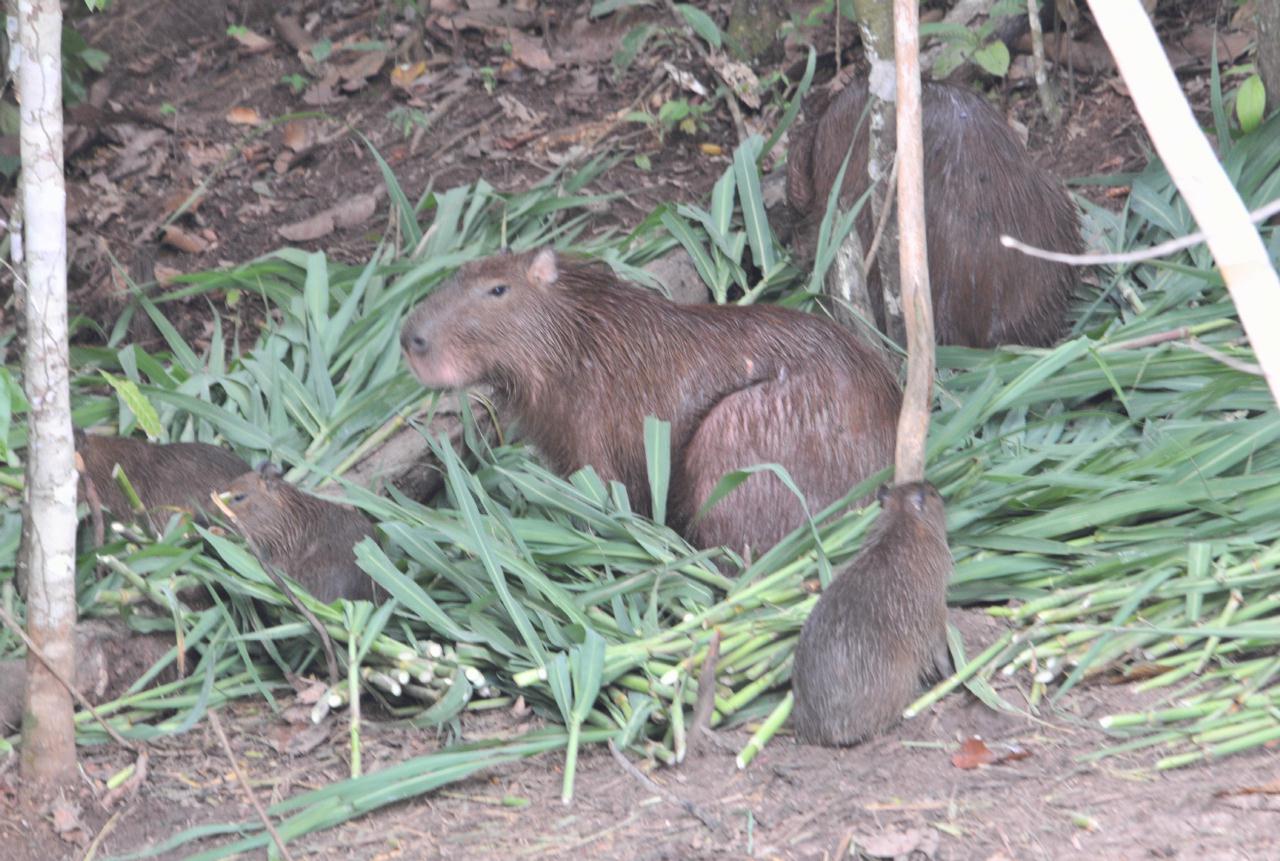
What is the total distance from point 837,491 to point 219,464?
5.89 feet

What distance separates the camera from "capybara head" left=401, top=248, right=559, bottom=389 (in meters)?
3.96

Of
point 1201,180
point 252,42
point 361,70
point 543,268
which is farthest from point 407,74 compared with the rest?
point 1201,180

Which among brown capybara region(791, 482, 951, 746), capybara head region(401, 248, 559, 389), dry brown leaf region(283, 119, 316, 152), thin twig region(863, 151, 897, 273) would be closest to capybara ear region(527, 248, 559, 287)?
capybara head region(401, 248, 559, 389)

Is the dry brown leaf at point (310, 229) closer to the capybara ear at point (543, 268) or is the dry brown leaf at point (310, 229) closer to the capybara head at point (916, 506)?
the capybara ear at point (543, 268)

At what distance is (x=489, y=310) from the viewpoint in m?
4.00

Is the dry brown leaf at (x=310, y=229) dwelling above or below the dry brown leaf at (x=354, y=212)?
below

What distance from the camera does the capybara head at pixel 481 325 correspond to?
13.0ft

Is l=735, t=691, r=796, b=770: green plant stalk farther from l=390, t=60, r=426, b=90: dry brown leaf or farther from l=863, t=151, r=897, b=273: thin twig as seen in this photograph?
l=390, t=60, r=426, b=90: dry brown leaf

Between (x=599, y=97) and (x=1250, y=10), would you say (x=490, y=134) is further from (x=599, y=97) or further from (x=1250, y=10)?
(x=1250, y=10)

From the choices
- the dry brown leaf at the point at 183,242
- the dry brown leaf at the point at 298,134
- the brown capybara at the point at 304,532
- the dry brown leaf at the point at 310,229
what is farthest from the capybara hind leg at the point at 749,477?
the dry brown leaf at the point at 298,134

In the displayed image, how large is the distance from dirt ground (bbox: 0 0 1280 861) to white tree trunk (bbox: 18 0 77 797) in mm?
142

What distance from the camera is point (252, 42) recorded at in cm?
705

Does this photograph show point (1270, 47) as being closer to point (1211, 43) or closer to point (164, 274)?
point (1211, 43)

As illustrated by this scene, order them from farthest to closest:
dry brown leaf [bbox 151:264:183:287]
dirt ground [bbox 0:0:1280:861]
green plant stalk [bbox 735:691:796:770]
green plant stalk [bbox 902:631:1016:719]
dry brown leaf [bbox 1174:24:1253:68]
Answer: dry brown leaf [bbox 1174:24:1253:68]
dry brown leaf [bbox 151:264:183:287]
green plant stalk [bbox 902:631:1016:719]
green plant stalk [bbox 735:691:796:770]
dirt ground [bbox 0:0:1280:861]
